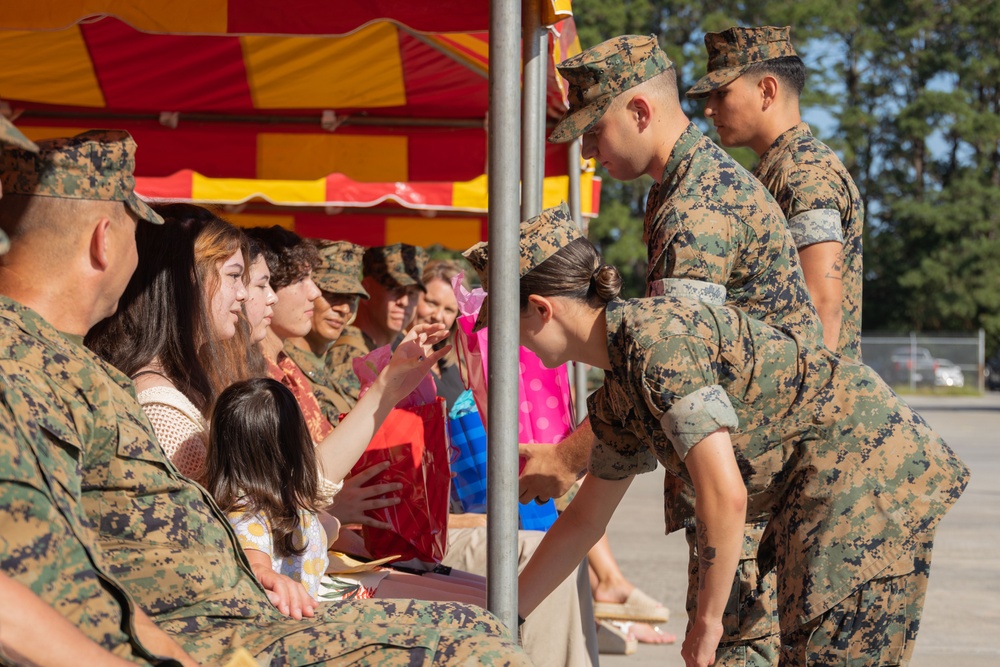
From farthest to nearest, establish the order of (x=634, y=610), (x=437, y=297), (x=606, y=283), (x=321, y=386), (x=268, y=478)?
(x=437, y=297) < (x=634, y=610) < (x=321, y=386) < (x=268, y=478) < (x=606, y=283)

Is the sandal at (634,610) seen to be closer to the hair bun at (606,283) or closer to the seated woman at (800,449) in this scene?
the seated woman at (800,449)

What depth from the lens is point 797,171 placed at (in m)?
3.24

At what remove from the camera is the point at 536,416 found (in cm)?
382

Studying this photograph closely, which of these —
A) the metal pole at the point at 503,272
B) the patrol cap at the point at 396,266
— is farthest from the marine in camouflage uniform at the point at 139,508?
the patrol cap at the point at 396,266

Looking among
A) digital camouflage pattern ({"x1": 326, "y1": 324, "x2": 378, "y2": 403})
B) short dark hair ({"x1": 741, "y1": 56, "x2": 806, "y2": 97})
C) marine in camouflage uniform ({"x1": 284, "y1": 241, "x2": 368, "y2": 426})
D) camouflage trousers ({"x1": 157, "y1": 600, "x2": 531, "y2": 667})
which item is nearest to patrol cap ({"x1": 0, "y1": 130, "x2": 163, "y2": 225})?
camouflage trousers ({"x1": 157, "y1": 600, "x2": 531, "y2": 667})

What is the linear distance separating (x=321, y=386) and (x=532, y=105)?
73.0 inches

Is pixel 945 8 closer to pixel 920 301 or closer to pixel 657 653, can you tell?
pixel 920 301

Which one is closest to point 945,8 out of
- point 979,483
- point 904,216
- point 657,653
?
point 904,216

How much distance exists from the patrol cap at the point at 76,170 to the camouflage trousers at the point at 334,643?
28.3 inches

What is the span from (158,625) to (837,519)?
1322 millimetres

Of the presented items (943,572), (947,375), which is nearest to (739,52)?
(943,572)

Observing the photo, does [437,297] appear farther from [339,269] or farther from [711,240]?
[711,240]

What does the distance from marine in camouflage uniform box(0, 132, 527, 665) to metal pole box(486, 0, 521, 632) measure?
0.25 m

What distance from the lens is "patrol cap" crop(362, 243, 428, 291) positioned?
5.79 m
